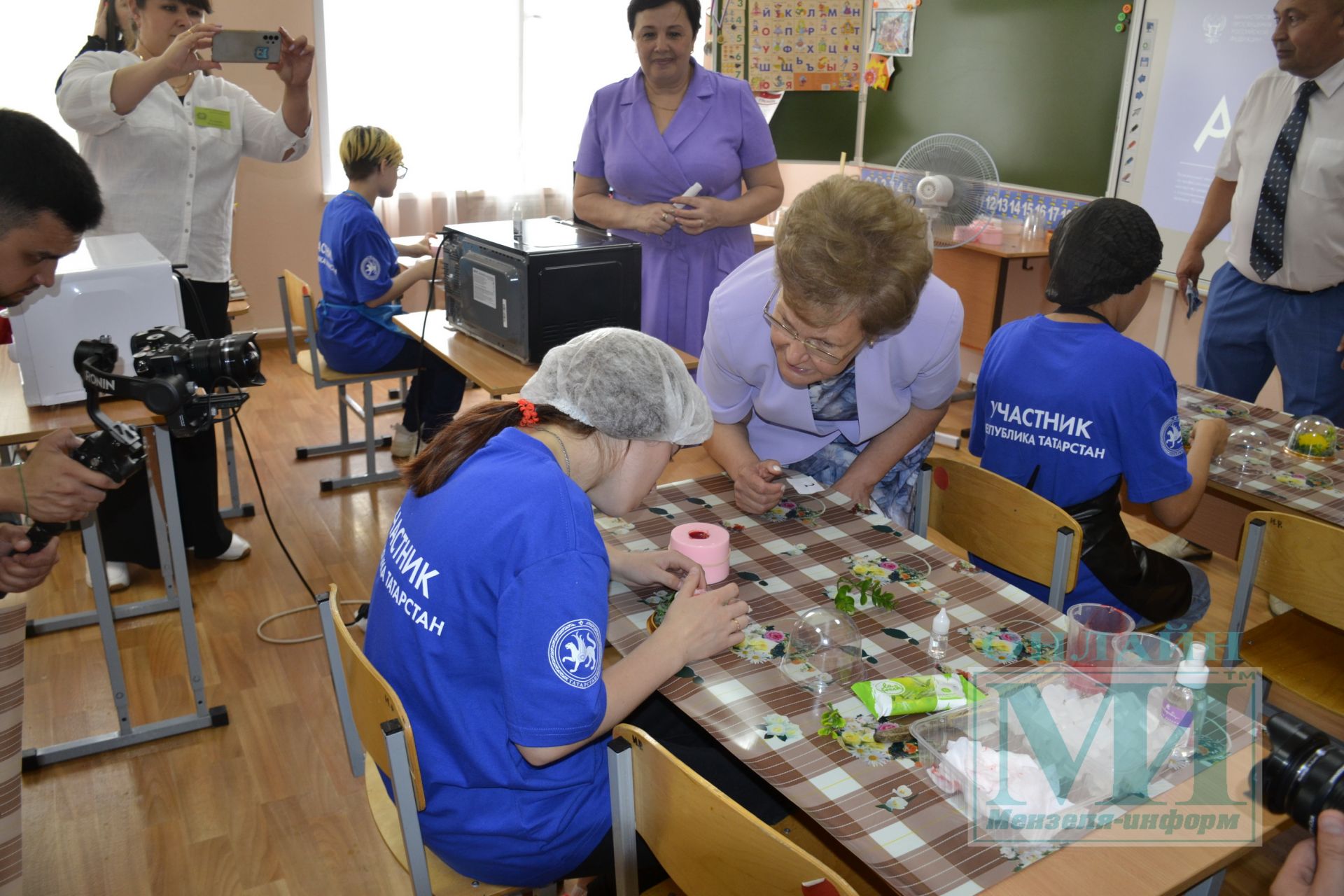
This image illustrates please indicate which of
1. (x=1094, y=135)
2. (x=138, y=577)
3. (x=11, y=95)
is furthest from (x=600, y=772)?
(x=11, y=95)

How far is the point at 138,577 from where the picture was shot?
3.14 m

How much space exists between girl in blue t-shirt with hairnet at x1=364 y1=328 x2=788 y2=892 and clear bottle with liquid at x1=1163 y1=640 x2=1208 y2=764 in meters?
0.55

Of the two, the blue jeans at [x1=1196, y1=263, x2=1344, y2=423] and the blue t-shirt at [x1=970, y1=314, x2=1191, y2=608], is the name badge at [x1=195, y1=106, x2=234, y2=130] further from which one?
the blue jeans at [x1=1196, y1=263, x2=1344, y2=423]

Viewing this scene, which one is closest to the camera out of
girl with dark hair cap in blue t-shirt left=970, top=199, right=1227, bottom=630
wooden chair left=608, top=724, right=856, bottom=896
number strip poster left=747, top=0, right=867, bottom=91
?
wooden chair left=608, top=724, right=856, bottom=896

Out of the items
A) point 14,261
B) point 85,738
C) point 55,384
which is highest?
Result: point 14,261

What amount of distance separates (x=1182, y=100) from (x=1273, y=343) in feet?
4.66

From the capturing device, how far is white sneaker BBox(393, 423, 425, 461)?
13.3ft

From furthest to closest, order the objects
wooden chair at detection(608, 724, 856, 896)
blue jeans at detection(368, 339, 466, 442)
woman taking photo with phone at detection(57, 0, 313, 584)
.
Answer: blue jeans at detection(368, 339, 466, 442), woman taking photo with phone at detection(57, 0, 313, 584), wooden chair at detection(608, 724, 856, 896)

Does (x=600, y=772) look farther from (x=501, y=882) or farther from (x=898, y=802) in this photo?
(x=898, y=802)

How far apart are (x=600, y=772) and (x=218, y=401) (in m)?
1.07

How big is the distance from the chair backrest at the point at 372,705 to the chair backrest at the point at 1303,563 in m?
1.49

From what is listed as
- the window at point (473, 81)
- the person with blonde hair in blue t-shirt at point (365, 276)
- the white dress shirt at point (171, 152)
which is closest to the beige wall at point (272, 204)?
the window at point (473, 81)

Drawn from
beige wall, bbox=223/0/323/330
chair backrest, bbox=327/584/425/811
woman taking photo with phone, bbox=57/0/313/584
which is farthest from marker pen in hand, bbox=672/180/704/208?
beige wall, bbox=223/0/323/330

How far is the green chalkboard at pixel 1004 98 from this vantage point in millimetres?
4211
